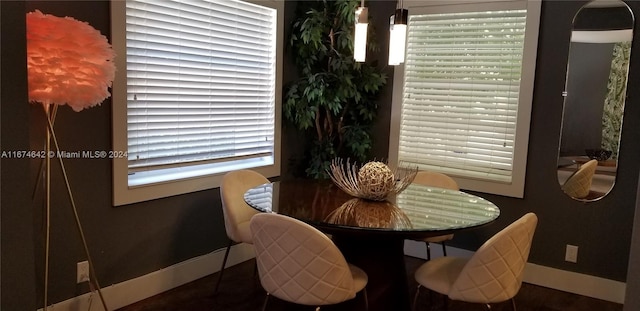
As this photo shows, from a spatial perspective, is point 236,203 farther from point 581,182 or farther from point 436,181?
point 581,182

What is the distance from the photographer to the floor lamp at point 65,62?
1.95 m

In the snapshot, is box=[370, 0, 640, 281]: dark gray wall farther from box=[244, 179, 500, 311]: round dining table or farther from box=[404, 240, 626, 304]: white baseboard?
box=[244, 179, 500, 311]: round dining table

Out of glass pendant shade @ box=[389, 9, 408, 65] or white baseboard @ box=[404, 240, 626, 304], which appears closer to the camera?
glass pendant shade @ box=[389, 9, 408, 65]

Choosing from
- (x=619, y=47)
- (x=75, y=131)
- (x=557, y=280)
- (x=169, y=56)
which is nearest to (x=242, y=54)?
(x=169, y=56)

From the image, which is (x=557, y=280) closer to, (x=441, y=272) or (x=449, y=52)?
(x=441, y=272)

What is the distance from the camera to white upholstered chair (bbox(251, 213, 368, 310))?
1.99 meters

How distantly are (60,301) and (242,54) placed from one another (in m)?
2.01

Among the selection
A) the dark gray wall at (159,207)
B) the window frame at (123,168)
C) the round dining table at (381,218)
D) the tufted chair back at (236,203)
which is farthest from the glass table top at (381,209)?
the dark gray wall at (159,207)

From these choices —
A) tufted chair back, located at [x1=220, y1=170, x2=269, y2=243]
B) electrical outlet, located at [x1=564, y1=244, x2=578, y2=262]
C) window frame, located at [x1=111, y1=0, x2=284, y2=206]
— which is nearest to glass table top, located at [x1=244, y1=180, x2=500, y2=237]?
tufted chair back, located at [x1=220, y1=170, x2=269, y2=243]

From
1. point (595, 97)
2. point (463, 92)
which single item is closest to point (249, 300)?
point (463, 92)

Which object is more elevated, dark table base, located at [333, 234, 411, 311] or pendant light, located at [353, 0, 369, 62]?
pendant light, located at [353, 0, 369, 62]

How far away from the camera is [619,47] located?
10.3 ft

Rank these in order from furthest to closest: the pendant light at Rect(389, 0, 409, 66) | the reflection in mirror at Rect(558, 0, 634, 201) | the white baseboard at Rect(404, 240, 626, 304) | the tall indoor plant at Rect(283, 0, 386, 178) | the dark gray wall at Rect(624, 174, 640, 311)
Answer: the tall indoor plant at Rect(283, 0, 386, 178) → the white baseboard at Rect(404, 240, 626, 304) → the reflection in mirror at Rect(558, 0, 634, 201) → the pendant light at Rect(389, 0, 409, 66) → the dark gray wall at Rect(624, 174, 640, 311)

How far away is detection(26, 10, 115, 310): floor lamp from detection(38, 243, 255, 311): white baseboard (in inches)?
40.4
